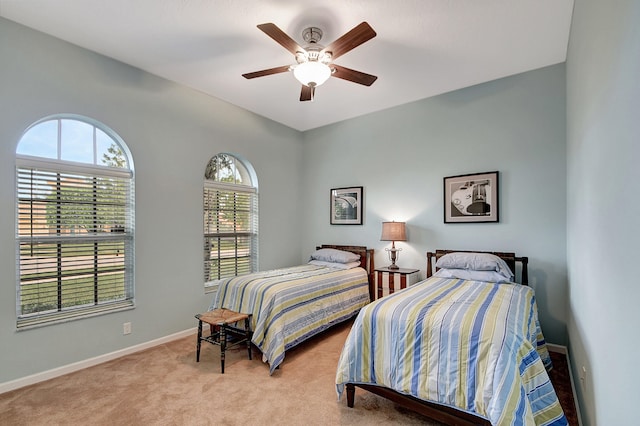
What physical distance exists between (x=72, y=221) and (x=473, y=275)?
4047mm

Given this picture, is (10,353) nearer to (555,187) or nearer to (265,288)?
(265,288)

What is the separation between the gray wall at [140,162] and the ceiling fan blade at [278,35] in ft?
6.65

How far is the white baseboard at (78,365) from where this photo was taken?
2.53 metres

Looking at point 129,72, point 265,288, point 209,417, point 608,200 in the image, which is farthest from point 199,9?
point 209,417

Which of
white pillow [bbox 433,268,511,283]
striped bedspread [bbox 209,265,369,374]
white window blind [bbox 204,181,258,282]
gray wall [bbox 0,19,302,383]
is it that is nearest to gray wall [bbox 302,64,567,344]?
white pillow [bbox 433,268,511,283]

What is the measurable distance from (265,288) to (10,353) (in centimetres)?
213

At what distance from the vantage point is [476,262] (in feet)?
10.7

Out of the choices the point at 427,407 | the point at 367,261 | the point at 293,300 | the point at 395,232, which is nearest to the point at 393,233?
the point at 395,232

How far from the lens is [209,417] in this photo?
7.11ft

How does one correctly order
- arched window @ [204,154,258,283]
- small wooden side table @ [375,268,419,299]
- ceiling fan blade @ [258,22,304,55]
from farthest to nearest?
arched window @ [204,154,258,283]
small wooden side table @ [375,268,419,299]
ceiling fan blade @ [258,22,304,55]

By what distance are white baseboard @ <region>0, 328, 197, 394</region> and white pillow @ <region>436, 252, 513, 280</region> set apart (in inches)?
127

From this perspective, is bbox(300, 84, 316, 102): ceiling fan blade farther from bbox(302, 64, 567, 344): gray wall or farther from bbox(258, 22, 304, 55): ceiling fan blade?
bbox(302, 64, 567, 344): gray wall

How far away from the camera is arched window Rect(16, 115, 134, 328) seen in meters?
2.70

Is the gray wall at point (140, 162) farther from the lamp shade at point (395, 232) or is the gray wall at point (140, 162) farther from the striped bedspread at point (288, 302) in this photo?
the lamp shade at point (395, 232)
